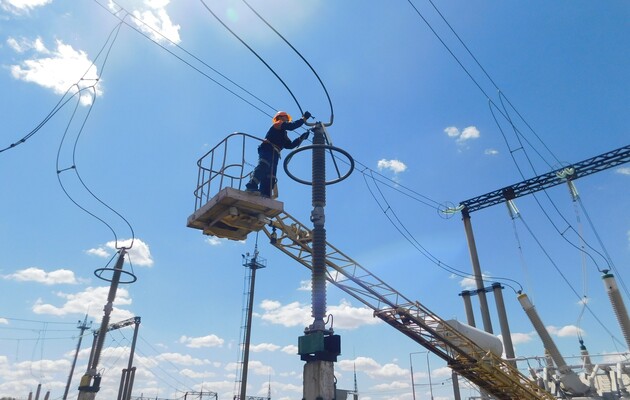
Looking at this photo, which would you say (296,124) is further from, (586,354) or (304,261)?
(586,354)

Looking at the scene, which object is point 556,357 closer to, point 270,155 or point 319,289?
point 270,155

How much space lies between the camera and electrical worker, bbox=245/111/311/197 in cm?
1034

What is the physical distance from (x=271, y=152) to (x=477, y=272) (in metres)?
21.3

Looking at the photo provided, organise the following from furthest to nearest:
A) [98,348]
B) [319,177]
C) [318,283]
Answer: [98,348]
[319,177]
[318,283]

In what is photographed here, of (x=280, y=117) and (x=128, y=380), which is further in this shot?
(x=128, y=380)

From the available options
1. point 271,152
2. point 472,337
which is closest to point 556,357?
point 472,337

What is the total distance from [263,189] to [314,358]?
4550 millimetres

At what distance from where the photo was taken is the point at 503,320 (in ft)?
87.2

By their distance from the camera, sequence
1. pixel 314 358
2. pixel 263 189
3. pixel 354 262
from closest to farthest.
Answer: pixel 314 358, pixel 263 189, pixel 354 262

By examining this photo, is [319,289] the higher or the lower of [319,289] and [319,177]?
the lower

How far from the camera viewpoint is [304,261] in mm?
16250

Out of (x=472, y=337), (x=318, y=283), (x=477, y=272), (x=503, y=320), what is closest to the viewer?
(x=318, y=283)

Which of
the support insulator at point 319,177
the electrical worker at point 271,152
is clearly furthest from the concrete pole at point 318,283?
the electrical worker at point 271,152

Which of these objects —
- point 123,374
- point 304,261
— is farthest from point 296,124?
point 123,374
